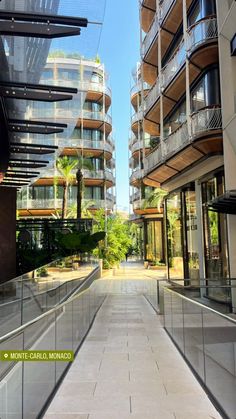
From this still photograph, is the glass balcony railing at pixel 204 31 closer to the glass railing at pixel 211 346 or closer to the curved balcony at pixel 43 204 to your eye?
the glass railing at pixel 211 346

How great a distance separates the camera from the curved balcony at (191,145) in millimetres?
16312

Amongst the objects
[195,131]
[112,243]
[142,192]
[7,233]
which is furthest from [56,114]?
[142,192]

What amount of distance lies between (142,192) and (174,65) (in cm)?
3215

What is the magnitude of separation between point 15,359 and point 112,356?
14.6 ft

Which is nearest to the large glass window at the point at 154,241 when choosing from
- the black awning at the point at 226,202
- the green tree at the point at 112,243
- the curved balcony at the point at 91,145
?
the green tree at the point at 112,243

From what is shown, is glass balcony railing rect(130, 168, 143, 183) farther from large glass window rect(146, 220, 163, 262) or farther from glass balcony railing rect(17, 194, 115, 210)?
large glass window rect(146, 220, 163, 262)

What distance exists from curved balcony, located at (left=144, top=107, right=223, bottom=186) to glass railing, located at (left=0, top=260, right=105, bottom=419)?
31.9 feet

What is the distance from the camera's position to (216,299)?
14.0 m

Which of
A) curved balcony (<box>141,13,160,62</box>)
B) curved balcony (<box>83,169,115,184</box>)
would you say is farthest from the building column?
curved balcony (<box>83,169,115,184</box>)

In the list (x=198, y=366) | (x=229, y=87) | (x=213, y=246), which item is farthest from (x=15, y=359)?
(x=213, y=246)

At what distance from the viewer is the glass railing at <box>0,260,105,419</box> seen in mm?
4164

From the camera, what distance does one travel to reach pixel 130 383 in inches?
268

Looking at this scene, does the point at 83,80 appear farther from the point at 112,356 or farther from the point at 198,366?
the point at 198,366

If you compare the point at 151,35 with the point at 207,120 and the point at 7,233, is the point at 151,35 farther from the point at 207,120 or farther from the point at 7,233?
the point at 7,233
